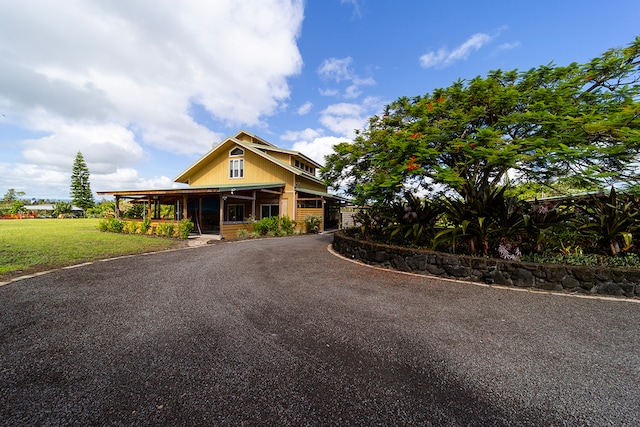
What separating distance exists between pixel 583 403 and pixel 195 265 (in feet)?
24.3

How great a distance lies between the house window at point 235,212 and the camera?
18.2m

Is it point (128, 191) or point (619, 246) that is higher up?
point (128, 191)

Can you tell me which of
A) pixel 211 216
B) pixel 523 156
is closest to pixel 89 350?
pixel 523 156

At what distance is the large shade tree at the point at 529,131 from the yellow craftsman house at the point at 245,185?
9384mm

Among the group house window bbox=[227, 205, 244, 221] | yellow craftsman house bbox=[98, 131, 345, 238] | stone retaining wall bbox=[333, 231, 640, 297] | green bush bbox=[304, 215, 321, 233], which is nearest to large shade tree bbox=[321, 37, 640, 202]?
stone retaining wall bbox=[333, 231, 640, 297]

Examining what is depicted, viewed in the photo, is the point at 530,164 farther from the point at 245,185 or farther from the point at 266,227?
the point at 245,185

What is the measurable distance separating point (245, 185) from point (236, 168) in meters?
3.38

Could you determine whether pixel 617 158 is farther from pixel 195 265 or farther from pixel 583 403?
pixel 195 265

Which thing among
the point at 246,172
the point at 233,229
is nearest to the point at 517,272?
the point at 233,229

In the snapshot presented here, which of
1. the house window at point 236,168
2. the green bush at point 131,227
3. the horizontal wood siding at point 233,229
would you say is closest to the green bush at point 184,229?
the horizontal wood siding at point 233,229

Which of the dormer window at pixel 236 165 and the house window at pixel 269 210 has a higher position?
the dormer window at pixel 236 165

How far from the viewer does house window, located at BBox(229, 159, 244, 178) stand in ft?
61.3

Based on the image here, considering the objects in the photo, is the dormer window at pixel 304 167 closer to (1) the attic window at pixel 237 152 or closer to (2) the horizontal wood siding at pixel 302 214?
(1) the attic window at pixel 237 152

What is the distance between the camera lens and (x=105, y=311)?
3.68 metres
